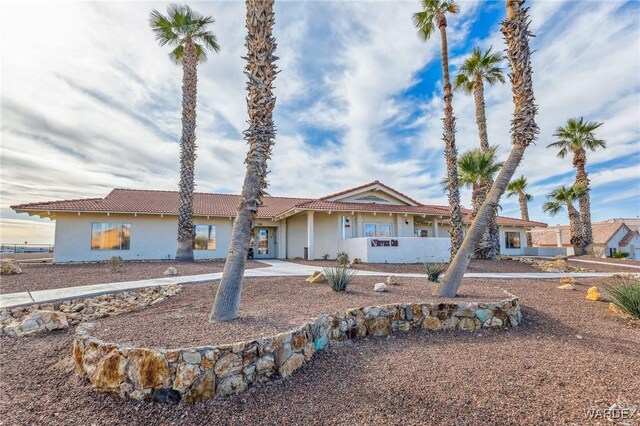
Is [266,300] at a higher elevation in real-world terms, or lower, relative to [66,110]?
lower

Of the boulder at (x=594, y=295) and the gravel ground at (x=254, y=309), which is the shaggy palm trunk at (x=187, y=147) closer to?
the gravel ground at (x=254, y=309)

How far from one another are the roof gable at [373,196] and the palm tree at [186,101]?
817 cm

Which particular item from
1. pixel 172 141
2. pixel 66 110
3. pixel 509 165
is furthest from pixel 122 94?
pixel 509 165

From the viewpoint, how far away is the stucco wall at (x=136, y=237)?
17.9m

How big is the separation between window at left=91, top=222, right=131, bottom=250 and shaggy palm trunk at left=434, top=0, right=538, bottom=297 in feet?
61.9

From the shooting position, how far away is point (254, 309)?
6047 millimetres

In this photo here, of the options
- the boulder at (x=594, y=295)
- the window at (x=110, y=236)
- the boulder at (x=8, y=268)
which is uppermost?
the window at (x=110, y=236)

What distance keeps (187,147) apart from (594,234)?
44.7m

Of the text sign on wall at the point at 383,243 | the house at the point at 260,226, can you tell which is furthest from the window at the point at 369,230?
the text sign on wall at the point at 383,243

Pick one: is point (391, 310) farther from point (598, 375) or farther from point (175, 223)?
point (175, 223)

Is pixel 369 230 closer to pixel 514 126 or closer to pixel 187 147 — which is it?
pixel 187 147

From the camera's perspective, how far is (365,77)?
13.7m

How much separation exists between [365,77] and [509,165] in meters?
8.25

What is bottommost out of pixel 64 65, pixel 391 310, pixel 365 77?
pixel 391 310
